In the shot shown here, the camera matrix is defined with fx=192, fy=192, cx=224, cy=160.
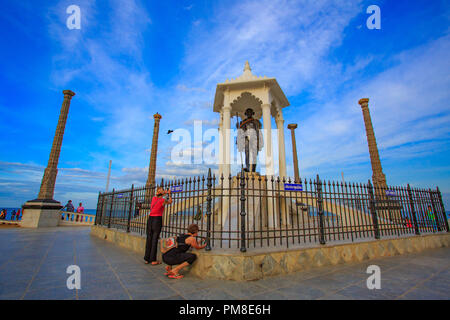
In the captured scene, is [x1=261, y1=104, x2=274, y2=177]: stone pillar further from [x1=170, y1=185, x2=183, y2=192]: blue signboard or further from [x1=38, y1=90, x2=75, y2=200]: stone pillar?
[x1=38, y1=90, x2=75, y2=200]: stone pillar

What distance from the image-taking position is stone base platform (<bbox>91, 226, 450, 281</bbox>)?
12.2 ft

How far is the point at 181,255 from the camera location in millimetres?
3900

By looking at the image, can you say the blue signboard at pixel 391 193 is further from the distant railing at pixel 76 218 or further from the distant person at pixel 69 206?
the distant person at pixel 69 206

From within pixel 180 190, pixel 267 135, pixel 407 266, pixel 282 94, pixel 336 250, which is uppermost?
pixel 282 94

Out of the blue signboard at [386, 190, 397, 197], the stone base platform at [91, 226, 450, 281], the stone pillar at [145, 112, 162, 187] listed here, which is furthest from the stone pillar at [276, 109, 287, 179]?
the stone pillar at [145, 112, 162, 187]

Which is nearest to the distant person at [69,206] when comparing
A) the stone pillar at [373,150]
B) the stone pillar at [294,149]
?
the stone pillar at [294,149]

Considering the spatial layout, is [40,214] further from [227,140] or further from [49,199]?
[227,140]

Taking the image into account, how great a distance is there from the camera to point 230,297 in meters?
2.92

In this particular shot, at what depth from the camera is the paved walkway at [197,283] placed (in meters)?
2.96

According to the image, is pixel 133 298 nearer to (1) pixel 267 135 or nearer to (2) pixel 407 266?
(2) pixel 407 266

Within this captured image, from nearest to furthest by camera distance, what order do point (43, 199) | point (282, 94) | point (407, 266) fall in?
point (407, 266) → point (282, 94) → point (43, 199)
